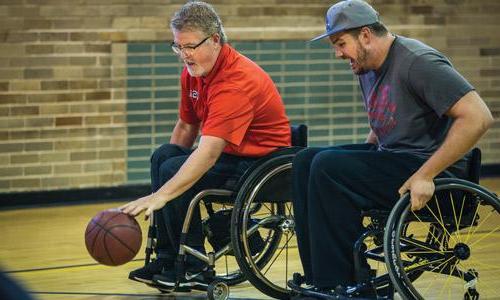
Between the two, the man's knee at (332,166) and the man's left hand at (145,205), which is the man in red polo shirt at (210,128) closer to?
the man's left hand at (145,205)

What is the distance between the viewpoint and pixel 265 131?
3.43 metres

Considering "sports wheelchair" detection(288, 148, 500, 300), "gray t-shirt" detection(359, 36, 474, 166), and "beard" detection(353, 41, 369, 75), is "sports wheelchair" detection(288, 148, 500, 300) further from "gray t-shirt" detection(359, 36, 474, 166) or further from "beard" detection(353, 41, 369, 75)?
"beard" detection(353, 41, 369, 75)

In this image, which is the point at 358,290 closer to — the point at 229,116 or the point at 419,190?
the point at 419,190

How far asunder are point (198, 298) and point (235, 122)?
2.22ft

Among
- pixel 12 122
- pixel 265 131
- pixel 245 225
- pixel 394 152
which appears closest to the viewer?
pixel 394 152

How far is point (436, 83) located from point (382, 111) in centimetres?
22

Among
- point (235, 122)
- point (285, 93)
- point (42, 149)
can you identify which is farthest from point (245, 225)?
point (285, 93)

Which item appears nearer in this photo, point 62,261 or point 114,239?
point 114,239

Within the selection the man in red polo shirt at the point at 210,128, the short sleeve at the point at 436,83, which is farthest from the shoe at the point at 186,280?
the short sleeve at the point at 436,83

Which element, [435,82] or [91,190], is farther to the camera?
[91,190]

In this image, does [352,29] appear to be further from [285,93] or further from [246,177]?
[285,93]

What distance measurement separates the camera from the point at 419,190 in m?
2.72

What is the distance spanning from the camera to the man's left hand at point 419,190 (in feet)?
8.92

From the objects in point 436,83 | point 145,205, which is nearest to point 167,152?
point 145,205
